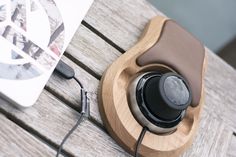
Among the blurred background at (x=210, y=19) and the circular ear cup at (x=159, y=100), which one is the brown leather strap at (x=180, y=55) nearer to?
the circular ear cup at (x=159, y=100)

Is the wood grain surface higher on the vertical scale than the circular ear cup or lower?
lower

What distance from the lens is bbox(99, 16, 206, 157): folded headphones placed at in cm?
65

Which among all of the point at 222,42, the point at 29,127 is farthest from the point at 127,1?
the point at 222,42

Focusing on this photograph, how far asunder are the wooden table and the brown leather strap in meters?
0.04

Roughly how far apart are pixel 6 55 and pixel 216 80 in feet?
1.23

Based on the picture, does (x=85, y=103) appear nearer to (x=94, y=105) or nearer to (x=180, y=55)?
(x=94, y=105)

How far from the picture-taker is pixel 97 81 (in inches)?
26.9

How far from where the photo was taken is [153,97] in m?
0.65

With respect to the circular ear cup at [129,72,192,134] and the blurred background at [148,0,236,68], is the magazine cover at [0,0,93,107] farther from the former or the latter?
the blurred background at [148,0,236,68]

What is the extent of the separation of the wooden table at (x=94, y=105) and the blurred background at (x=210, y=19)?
90cm

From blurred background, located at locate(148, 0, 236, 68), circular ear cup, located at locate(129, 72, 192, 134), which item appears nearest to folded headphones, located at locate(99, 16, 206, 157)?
circular ear cup, located at locate(129, 72, 192, 134)

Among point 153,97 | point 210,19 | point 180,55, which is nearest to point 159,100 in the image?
point 153,97

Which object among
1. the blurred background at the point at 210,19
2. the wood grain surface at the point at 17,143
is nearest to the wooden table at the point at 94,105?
the wood grain surface at the point at 17,143

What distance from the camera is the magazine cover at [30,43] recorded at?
0.58 m
